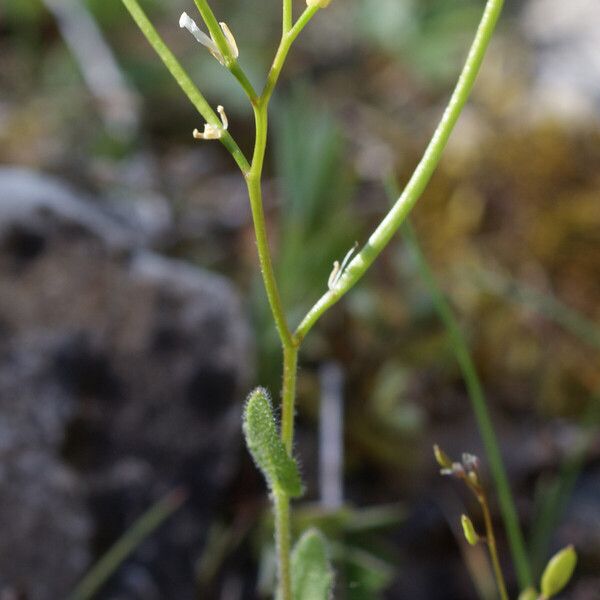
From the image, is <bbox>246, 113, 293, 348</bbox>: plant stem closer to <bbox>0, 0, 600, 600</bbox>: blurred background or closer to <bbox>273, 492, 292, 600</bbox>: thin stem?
<bbox>273, 492, 292, 600</bbox>: thin stem

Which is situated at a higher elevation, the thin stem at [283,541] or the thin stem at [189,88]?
the thin stem at [189,88]

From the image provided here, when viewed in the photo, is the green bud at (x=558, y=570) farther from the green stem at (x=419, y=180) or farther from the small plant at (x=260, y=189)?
the green stem at (x=419, y=180)

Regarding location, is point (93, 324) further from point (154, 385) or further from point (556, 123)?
point (556, 123)

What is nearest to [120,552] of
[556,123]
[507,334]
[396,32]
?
[507,334]

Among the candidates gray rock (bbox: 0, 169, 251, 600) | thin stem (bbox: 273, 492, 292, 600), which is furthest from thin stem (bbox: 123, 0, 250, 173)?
gray rock (bbox: 0, 169, 251, 600)

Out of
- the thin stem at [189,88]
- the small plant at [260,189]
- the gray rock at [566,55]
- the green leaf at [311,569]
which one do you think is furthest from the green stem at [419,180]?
the gray rock at [566,55]

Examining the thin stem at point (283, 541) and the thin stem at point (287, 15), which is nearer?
the thin stem at point (287, 15)
